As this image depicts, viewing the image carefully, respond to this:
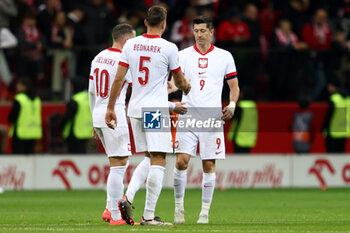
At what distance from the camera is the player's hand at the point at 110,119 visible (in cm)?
948

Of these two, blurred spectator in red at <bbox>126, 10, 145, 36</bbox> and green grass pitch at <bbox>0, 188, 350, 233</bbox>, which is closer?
green grass pitch at <bbox>0, 188, 350, 233</bbox>

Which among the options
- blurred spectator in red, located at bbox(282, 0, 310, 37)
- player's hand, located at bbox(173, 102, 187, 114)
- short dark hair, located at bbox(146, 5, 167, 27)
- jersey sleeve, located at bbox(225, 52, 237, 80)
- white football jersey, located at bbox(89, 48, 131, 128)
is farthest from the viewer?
blurred spectator in red, located at bbox(282, 0, 310, 37)

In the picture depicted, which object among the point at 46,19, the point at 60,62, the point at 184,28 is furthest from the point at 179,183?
the point at 46,19

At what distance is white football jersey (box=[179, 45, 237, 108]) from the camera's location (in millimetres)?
10547

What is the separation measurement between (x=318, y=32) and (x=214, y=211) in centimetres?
892

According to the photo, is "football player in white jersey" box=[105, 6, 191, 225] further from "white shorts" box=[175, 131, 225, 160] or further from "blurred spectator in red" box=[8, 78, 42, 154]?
"blurred spectator in red" box=[8, 78, 42, 154]

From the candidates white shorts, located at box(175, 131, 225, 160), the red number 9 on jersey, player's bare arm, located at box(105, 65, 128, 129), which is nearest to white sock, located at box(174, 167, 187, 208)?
white shorts, located at box(175, 131, 225, 160)

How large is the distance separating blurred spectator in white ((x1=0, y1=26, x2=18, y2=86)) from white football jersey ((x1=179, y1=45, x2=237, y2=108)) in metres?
8.81

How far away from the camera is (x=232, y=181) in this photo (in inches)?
750

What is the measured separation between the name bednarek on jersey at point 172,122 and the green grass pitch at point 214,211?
112 cm

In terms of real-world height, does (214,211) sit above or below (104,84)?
below

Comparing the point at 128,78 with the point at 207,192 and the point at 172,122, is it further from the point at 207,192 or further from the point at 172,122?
the point at 207,192

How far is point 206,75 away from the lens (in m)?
10.6

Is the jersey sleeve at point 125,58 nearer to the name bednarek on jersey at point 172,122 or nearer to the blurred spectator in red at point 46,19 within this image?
the name bednarek on jersey at point 172,122
